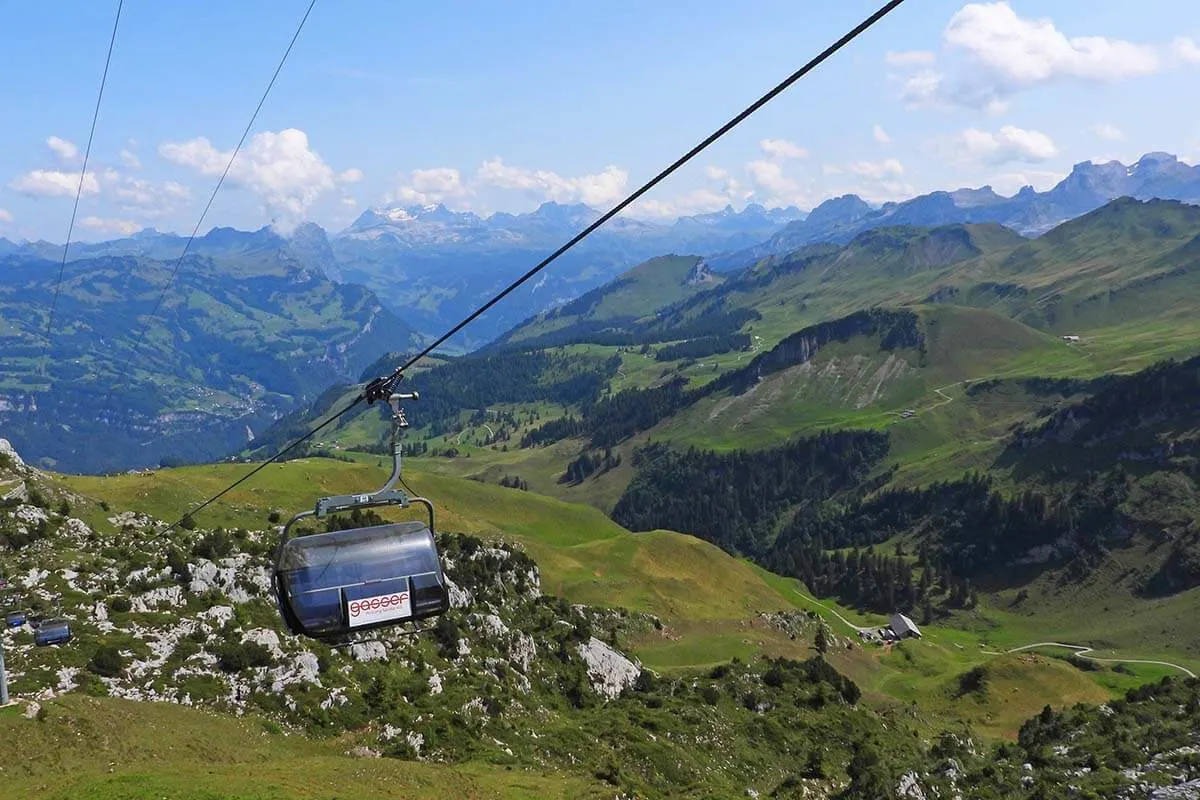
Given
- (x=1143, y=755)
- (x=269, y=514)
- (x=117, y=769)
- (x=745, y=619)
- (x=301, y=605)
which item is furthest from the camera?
(x=745, y=619)

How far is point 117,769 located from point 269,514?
59285mm

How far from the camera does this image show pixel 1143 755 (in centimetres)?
5709

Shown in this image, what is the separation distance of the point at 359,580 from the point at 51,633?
31065mm

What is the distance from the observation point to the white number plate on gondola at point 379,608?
88.5 feet

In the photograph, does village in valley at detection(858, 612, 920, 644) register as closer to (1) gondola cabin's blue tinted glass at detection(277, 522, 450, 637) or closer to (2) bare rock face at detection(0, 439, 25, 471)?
(2) bare rock face at detection(0, 439, 25, 471)

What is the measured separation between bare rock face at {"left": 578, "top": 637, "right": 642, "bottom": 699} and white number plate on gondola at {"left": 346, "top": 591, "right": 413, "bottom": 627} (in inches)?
Answer: 1947

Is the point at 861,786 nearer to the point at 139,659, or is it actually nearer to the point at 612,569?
the point at 139,659

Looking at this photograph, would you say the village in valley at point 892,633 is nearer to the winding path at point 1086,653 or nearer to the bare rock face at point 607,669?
the winding path at point 1086,653

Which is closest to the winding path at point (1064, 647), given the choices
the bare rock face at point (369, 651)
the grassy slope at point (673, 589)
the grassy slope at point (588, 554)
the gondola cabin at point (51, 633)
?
the grassy slope at point (673, 589)

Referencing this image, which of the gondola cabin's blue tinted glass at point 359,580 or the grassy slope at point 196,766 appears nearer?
the gondola cabin's blue tinted glass at point 359,580

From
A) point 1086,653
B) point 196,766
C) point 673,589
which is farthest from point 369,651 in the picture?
point 1086,653

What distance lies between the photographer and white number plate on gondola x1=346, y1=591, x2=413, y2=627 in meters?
27.0

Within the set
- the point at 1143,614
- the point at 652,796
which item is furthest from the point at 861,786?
the point at 1143,614

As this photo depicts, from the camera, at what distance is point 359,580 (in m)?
27.1
